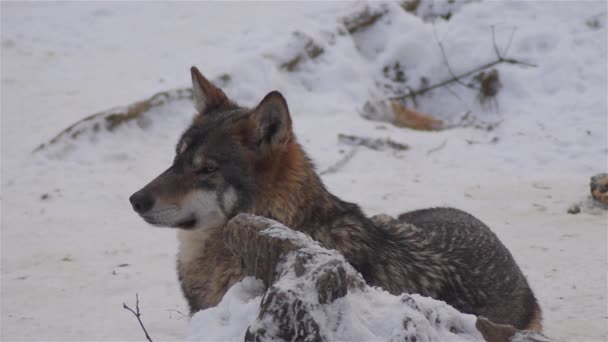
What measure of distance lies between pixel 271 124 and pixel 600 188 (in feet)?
15.1

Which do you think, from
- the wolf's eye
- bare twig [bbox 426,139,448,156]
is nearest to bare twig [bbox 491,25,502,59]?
bare twig [bbox 426,139,448,156]

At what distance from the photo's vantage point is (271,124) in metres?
4.07

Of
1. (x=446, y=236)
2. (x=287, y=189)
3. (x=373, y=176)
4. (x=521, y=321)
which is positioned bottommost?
(x=373, y=176)

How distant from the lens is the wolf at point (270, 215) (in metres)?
3.94

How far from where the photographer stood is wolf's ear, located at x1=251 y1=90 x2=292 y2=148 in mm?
4012

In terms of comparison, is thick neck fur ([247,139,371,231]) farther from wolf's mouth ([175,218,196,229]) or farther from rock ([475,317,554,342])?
rock ([475,317,554,342])

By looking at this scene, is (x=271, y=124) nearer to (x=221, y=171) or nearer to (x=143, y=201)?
(x=221, y=171)

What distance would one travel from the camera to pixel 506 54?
11.3 metres

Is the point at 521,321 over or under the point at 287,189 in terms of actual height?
under

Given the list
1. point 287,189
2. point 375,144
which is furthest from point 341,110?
point 287,189

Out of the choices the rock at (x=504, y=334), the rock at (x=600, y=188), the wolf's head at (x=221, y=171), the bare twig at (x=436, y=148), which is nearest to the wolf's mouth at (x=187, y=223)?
the wolf's head at (x=221, y=171)

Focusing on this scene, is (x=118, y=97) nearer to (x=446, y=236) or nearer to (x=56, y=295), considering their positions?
(x=56, y=295)

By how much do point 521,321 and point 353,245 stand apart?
112cm

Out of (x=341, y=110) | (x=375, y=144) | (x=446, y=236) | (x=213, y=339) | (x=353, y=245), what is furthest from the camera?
(x=341, y=110)
